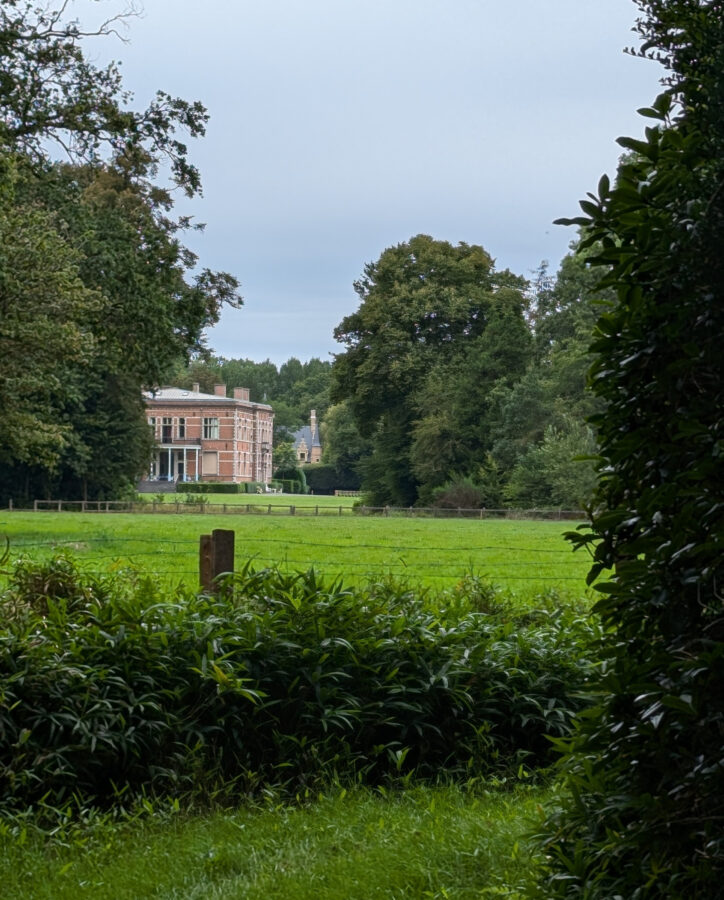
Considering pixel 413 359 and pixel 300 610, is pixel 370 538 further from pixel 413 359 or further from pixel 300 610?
pixel 413 359

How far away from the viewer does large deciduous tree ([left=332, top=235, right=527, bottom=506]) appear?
6084cm

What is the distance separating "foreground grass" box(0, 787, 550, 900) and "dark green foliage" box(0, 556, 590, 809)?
1.62 feet

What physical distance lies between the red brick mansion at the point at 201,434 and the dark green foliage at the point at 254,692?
10763cm

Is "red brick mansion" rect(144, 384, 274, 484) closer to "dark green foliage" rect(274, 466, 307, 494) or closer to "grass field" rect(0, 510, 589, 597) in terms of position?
"dark green foliage" rect(274, 466, 307, 494)

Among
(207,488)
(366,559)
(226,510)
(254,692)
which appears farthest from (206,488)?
(254,692)

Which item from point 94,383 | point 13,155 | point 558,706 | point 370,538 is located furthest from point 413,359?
point 558,706

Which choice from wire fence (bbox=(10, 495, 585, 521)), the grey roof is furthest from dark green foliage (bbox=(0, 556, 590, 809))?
the grey roof

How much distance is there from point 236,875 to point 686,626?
2.56 meters

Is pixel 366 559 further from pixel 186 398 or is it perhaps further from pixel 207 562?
pixel 186 398

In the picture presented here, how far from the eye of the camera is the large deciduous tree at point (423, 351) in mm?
60844

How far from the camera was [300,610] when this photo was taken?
6703 mm

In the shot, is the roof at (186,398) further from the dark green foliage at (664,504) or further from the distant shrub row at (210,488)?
the dark green foliage at (664,504)

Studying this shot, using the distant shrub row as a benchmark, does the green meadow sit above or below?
below

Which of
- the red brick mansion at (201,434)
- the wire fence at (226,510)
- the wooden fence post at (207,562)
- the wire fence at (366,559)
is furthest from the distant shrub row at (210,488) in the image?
the wooden fence post at (207,562)
